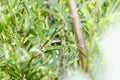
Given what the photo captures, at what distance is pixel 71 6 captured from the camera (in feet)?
1.39

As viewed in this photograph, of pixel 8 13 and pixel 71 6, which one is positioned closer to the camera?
pixel 71 6

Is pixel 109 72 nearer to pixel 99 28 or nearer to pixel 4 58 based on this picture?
pixel 99 28

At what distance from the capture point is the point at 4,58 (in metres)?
0.51

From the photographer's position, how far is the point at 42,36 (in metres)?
0.49

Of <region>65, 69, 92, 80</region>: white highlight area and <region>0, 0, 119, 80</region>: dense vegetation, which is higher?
<region>0, 0, 119, 80</region>: dense vegetation

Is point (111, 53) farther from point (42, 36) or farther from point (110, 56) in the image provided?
point (42, 36)

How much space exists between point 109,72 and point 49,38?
0.50 ft

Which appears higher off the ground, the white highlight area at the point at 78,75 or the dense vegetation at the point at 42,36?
the dense vegetation at the point at 42,36

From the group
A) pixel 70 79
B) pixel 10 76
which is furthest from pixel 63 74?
pixel 10 76

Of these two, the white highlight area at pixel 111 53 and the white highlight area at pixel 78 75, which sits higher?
the white highlight area at pixel 111 53

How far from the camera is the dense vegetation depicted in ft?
1.47

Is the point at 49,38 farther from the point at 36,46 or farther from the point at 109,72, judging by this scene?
the point at 109,72

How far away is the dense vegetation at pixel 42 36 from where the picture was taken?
0.45 m

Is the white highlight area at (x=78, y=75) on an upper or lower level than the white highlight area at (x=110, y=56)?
lower
